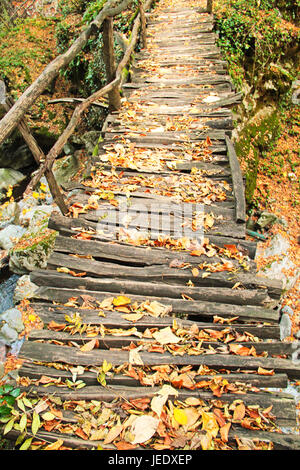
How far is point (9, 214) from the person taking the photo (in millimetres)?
7449

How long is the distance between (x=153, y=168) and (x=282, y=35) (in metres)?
6.59

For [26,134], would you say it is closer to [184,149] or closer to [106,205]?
[106,205]

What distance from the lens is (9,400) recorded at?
2061 millimetres

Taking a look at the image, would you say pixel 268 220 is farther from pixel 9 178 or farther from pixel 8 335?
pixel 9 178

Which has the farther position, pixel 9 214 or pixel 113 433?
pixel 9 214

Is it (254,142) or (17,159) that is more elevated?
(254,142)

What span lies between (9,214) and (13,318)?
10.4 feet

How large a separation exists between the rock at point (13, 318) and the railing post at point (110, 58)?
13.8 ft

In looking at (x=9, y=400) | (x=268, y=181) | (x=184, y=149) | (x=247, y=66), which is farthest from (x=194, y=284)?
(x=247, y=66)

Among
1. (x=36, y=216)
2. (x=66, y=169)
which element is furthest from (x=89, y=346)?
(x=66, y=169)

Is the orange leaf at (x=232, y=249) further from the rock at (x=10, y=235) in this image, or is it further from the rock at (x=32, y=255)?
the rock at (x=10, y=235)

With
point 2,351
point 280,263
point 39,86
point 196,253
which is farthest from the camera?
point 280,263

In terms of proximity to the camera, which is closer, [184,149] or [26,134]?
[26,134]

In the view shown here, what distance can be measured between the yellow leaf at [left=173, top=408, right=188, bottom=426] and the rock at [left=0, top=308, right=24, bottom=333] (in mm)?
4214
